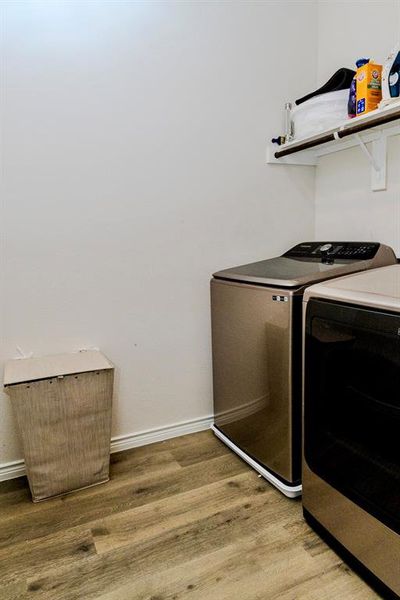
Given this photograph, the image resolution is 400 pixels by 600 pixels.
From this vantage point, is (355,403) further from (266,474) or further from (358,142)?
(358,142)

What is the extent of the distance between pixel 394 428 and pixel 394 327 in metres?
0.27

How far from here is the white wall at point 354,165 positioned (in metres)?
1.79

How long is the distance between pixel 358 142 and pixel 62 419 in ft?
5.72

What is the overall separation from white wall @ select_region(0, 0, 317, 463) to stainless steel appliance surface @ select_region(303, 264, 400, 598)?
0.83 meters

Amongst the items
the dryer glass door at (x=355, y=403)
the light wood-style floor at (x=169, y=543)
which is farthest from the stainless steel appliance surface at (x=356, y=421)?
the light wood-style floor at (x=169, y=543)

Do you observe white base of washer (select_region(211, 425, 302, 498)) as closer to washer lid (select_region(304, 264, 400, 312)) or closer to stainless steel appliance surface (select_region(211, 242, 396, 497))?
stainless steel appliance surface (select_region(211, 242, 396, 497))

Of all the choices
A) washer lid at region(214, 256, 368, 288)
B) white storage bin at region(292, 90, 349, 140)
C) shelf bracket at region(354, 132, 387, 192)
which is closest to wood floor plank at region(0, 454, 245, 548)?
washer lid at region(214, 256, 368, 288)

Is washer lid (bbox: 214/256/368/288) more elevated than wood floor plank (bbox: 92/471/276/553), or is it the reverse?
washer lid (bbox: 214/256/368/288)

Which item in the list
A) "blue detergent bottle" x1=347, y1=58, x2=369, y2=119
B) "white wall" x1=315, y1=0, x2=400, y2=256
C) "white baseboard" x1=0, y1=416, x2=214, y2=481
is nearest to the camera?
"blue detergent bottle" x1=347, y1=58, x2=369, y2=119

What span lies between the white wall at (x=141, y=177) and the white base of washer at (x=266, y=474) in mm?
254

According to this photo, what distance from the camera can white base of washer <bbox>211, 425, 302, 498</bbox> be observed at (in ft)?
5.07

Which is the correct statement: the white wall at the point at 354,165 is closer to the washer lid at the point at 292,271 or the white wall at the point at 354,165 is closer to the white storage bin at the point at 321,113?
the white storage bin at the point at 321,113

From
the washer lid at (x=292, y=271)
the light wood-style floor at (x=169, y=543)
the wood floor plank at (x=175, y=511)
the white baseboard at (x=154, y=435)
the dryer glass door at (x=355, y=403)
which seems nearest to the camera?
the dryer glass door at (x=355, y=403)

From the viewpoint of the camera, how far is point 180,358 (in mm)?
2070
